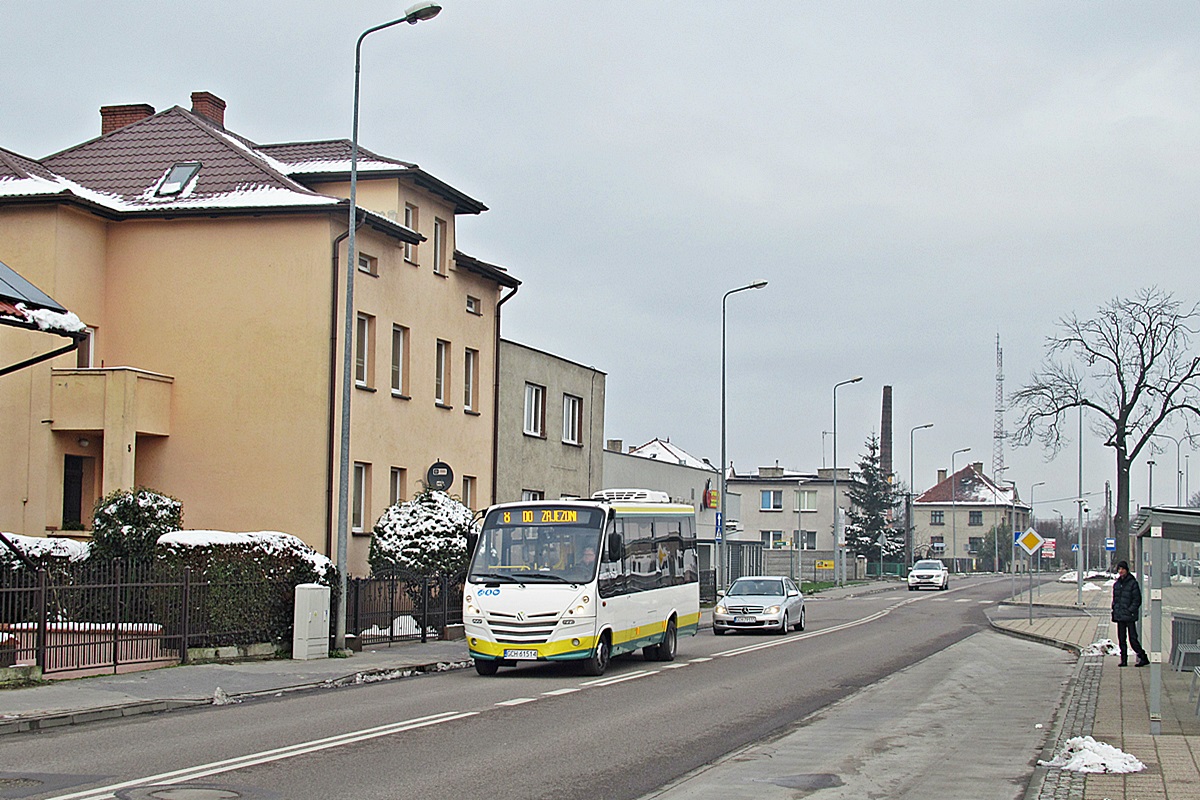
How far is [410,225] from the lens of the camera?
33125 mm

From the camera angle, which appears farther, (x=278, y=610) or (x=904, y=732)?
(x=278, y=610)

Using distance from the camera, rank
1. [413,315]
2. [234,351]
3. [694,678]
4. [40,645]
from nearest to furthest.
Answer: [40,645] → [694,678] → [234,351] → [413,315]

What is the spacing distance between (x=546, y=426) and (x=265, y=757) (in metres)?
29.5

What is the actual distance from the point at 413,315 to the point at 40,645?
1717 centimetres

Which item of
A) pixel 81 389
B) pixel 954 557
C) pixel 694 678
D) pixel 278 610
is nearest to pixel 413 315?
pixel 81 389

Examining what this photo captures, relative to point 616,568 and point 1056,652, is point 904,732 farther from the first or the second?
point 1056,652

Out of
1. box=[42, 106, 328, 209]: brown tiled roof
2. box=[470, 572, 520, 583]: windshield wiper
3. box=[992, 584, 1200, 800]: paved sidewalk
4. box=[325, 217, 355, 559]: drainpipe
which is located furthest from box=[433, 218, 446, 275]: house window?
box=[992, 584, 1200, 800]: paved sidewalk

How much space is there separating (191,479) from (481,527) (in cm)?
1161

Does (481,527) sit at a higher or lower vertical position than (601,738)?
higher

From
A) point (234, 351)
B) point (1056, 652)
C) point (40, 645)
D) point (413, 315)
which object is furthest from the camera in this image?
point (413, 315)

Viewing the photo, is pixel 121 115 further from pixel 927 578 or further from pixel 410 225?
pixel 927 578

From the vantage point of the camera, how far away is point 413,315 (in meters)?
32.8

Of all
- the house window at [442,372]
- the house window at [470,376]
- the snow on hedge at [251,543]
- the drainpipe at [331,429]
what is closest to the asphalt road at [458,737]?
the snow on hedge at [251,543]

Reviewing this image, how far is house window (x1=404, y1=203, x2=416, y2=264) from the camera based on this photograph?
3269 cm
